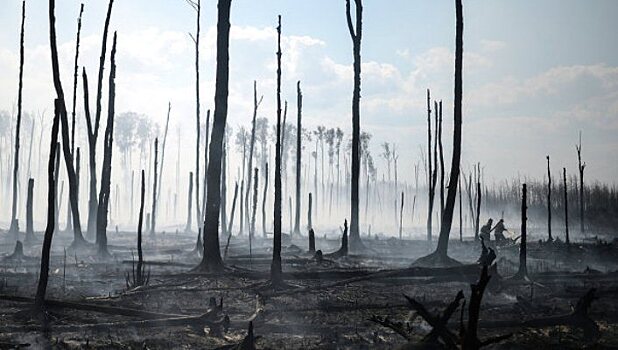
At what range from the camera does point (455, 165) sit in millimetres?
15117

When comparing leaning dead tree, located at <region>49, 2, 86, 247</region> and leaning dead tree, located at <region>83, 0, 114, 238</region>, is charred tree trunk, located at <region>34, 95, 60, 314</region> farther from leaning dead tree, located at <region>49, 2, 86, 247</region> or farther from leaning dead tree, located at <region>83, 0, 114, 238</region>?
leaning dead tree, located at <region>83, 0, 114, 238</region>

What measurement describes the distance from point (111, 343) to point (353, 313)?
12.7 ft

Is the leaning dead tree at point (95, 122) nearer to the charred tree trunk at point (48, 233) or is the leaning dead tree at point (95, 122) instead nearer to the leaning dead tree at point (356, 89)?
the leaning dead tree at point (356, 89)

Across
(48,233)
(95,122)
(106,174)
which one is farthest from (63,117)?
(48,233)

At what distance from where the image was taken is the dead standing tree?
14055mm

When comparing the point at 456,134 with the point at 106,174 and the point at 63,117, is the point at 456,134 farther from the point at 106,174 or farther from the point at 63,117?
the point at 106,174

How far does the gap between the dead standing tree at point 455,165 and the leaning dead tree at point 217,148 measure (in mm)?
5445

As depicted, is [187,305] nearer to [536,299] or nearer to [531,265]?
[536,299]

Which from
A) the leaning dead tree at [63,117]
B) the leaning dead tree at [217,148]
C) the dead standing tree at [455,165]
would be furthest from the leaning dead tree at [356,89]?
the leaning dead tree at [63,117]

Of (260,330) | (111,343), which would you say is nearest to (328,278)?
(260,330)

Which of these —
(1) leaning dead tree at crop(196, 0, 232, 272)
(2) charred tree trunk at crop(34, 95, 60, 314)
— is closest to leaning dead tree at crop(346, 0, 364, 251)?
(1) leaning dead tree at crop(196, 0, 232, 272)

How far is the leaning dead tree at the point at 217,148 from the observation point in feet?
42.2

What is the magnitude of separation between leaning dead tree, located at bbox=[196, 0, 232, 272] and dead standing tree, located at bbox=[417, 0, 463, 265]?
17.9 ft

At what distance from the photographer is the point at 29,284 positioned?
37.9 feet
